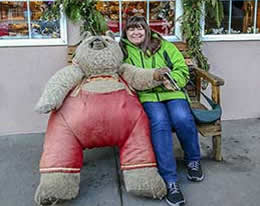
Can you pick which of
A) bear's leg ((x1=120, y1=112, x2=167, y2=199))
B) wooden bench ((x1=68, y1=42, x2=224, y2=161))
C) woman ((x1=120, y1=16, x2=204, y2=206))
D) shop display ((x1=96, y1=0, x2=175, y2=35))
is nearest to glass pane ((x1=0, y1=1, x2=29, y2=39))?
wooden bench ((x1=68, y1=42, x2=224, y2=161))

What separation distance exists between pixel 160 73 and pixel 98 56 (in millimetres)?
445

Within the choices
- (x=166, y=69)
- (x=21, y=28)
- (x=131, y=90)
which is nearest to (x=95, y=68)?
(x=131, y=90)

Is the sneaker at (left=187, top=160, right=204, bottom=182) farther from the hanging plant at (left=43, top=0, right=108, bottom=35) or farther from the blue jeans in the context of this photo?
the hanging plant at (left=43, top=0, right=108, bottom=35)

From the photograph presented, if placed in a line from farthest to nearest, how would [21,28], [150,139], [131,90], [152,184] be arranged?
[21,28], [131,90], [150,139], [152,184]

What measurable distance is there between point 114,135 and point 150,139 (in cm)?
25

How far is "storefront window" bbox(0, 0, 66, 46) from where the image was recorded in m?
3.63

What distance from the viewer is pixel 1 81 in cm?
374

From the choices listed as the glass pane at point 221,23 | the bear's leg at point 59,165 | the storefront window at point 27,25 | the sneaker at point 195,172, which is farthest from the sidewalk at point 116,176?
the glass pane at point 221,23

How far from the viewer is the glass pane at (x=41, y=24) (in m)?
3.66

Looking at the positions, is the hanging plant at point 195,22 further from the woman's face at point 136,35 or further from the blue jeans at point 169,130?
the blue jeans at point 169,130

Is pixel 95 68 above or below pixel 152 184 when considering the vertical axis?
above

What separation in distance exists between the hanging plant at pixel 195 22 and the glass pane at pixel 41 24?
1.17m

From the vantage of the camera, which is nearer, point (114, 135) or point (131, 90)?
point (114, 135)

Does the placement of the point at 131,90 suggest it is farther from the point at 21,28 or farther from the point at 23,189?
the point at 21,28
